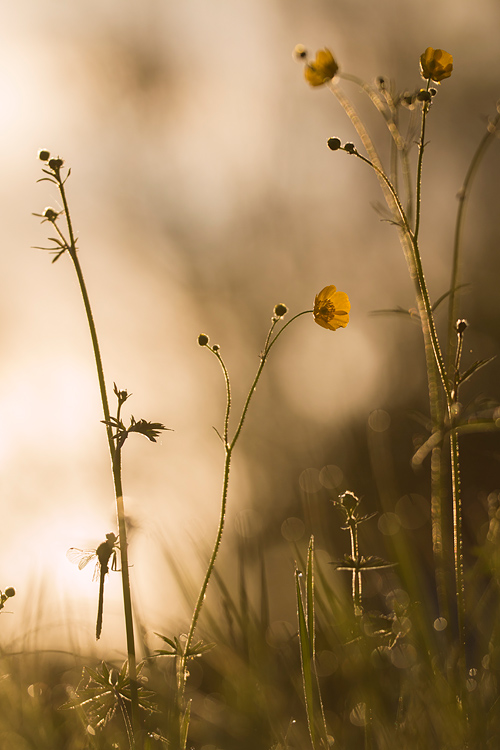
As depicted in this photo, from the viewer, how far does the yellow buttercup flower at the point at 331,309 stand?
1.64m

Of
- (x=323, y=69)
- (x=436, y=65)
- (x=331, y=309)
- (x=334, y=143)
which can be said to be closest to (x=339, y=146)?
(x=334, y=143)

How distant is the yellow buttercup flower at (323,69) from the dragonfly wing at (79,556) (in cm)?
128

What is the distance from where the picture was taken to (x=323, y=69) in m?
1.67

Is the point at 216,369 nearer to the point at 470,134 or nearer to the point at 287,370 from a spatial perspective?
the point at 287,370

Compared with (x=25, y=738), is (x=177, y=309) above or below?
above

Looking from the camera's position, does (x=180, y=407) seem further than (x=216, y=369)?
No

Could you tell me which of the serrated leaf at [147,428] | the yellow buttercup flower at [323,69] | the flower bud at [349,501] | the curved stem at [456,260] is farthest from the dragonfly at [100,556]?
the yellow buttercup flower at [323,69]

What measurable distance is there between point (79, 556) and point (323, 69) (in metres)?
1.32

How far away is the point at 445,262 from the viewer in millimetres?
7742

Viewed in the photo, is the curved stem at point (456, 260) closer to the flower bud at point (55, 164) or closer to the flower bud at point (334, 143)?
the flower bud at point (334, 143)

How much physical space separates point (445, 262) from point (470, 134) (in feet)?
8.32

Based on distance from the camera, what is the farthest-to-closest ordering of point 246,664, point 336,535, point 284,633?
point 336,535, point 284,633, point 246,664

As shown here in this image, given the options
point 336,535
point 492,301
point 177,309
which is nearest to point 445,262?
point 492,301

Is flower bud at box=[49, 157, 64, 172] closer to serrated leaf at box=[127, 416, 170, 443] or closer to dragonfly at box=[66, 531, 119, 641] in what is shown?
serrated leaf at box=[127, 416, 170, 443]
